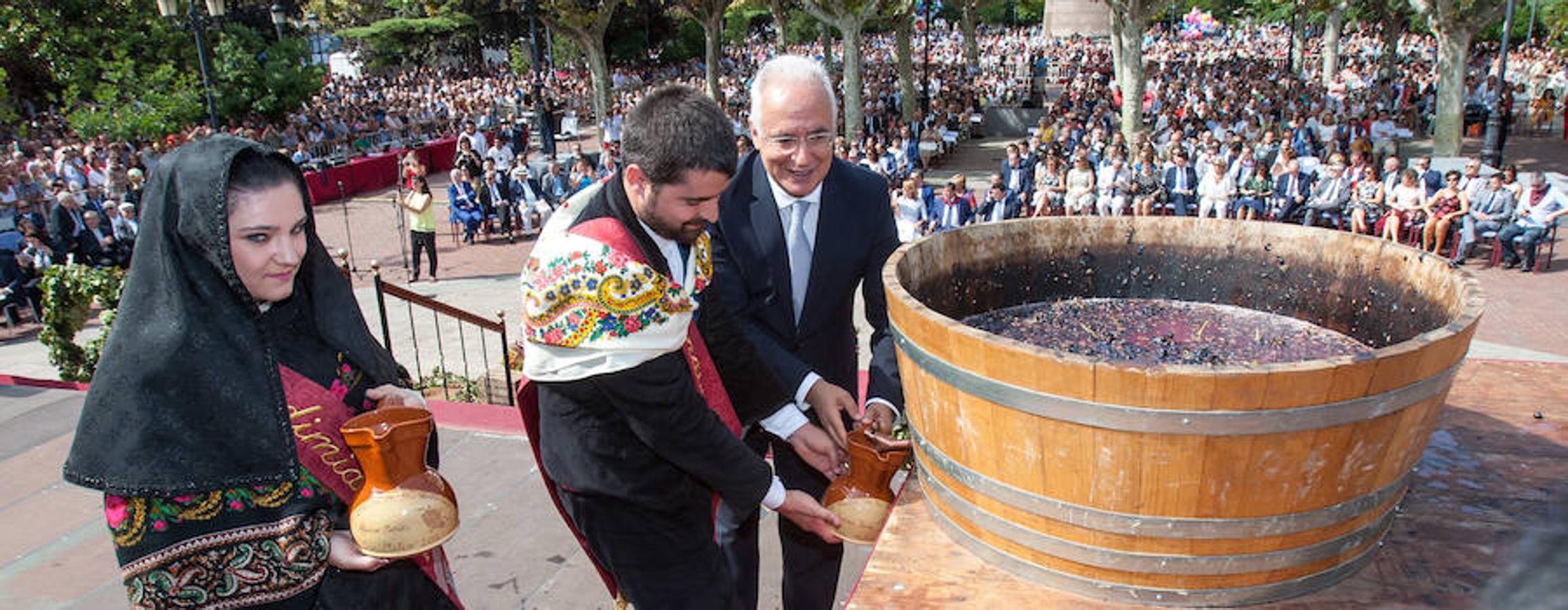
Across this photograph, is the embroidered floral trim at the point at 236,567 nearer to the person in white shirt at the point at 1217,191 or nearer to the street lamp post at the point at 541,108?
the person in white shirt at the point at 1217,191

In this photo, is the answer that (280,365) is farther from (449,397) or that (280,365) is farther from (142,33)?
(142,33)

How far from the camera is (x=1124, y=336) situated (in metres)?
2.72

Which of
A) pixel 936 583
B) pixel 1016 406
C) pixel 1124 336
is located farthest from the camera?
pixel 1124 336

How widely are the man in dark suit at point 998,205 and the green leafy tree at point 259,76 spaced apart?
20.9 meters

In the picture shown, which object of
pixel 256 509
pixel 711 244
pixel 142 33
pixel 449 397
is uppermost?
pixel 142 33

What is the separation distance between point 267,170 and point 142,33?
2989cm

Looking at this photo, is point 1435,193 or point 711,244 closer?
point 711,244

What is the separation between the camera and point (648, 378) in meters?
2.22

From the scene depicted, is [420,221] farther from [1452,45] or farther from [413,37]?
[413,37]

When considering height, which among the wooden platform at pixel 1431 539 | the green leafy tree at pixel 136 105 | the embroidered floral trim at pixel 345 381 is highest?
the green leafy tree at pixel 136 105

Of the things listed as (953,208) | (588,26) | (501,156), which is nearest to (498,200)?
(501,156)

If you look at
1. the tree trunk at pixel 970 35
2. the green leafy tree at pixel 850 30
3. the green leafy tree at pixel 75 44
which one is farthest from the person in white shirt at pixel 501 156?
the tree trunk at pixel 970 35

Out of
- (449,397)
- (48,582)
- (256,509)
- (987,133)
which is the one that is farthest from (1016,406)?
(987,133)

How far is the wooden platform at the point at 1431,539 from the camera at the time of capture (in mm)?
1921
